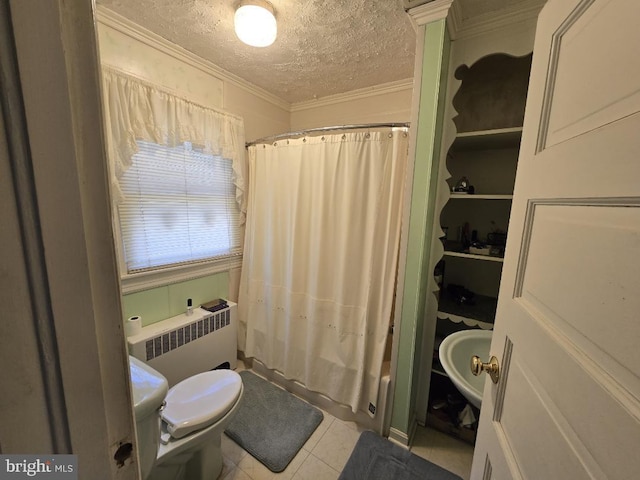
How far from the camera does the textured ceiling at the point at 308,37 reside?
1.17 metres

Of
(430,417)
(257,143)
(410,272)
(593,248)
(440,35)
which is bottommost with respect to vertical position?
(430,417)

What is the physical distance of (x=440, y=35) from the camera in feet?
3.69

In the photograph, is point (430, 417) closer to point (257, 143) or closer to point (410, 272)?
point (410, 272)

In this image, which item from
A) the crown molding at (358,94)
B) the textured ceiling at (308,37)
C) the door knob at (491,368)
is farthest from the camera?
the crown molding at (358,94)

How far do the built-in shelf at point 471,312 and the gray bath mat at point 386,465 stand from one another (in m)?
0.79

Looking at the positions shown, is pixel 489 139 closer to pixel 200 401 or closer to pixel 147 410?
pixel 147 410

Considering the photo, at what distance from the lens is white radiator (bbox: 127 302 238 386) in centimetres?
146

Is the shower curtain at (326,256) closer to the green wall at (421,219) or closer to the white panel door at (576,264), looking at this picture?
the green wall at (421,219)

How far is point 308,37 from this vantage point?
139 centimetres

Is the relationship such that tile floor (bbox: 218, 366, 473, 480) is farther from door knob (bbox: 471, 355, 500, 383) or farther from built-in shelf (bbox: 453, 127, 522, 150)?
built-in shelf (bbox: 453, 127, 522, 150)

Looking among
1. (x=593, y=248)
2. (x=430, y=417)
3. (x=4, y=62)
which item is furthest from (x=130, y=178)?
(x=430, y=417)

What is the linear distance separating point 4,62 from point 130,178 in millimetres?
1397

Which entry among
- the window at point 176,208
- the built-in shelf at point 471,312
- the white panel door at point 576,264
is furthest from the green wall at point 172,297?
the white panel door at point 576,264

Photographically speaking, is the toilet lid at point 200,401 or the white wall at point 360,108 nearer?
the toilet lid at point 200,401
